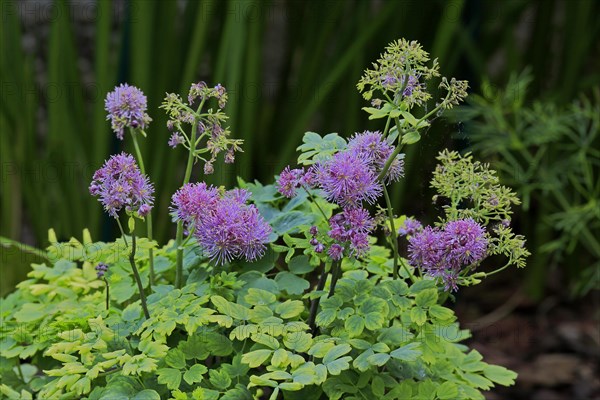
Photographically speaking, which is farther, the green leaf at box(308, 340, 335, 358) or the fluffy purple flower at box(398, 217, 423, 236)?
the fluffy purple flower at box(398, 217, 423, 236)

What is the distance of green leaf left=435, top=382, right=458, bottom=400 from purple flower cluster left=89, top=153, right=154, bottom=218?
353mm

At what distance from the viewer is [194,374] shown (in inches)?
32.4

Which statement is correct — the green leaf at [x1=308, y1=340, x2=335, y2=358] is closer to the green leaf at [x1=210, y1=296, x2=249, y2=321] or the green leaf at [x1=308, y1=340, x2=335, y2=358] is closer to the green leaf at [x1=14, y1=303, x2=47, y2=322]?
the green leaf at [x1=210, y1=296, x2=249, y2=321]

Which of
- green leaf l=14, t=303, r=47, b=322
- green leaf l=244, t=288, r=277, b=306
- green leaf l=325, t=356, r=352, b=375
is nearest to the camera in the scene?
green leaf l=325, t=356, r=352, b=375

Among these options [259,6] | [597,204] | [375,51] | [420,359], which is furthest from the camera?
[375,51]

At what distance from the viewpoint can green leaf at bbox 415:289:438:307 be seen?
0.85 metres

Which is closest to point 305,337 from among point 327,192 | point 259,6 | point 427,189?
point 327,192

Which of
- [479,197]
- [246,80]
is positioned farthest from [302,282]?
[246,80]

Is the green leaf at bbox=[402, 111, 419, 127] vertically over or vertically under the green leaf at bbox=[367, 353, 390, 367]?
over

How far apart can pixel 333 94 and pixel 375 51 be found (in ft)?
0.55

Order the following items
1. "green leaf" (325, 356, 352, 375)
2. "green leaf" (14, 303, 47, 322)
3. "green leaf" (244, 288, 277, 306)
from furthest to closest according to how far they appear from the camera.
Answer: "green leaf" (14, 303, 47, 322)
"green leaf" (244, 288, 277, 306)
"green leaf" (325, 356, 352, 375)

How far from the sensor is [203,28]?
6.82 feet

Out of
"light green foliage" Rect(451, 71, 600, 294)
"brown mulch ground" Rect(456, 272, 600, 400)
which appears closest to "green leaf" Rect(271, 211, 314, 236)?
"brown mulch ground" Rect(456, 272, 600, 400)

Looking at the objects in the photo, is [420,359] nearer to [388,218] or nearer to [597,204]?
[388,218]
